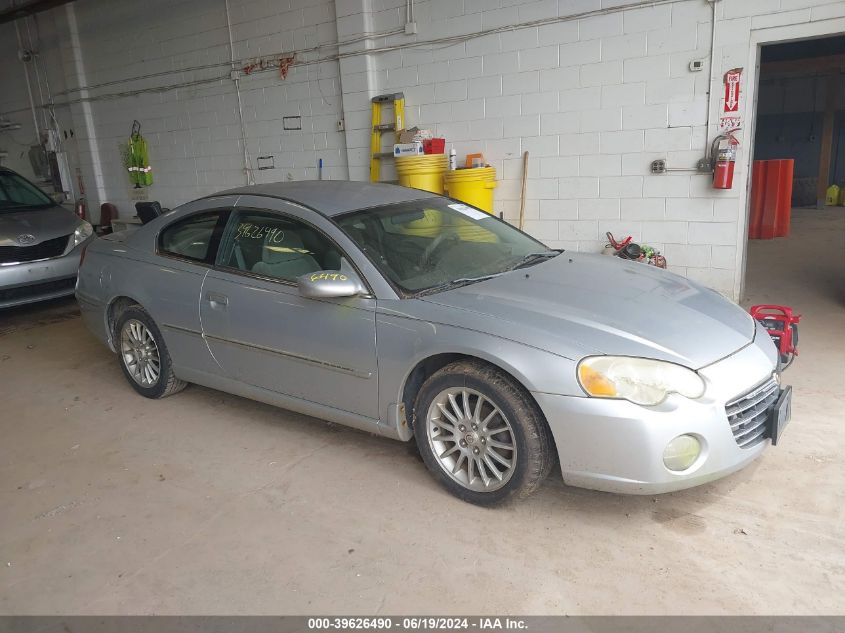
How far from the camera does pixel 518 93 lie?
6.51 metres

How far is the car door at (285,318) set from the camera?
124 inches

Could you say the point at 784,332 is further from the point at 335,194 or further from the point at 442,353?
the point at 335,194

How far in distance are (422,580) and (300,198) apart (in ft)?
6.99

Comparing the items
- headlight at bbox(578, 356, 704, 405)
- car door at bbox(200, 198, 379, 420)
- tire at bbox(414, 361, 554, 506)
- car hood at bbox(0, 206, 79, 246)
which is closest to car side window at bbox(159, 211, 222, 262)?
car door at bbox(200, 198, 379, 420)

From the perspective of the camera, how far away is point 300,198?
3600 millimetres

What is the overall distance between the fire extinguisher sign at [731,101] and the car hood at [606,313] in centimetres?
283

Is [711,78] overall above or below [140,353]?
above

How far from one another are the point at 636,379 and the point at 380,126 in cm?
566

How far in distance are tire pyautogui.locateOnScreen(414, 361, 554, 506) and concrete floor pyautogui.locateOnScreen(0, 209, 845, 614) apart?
13 centimetres

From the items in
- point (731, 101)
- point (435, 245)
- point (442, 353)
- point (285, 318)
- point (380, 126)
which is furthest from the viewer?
point (380, 126)

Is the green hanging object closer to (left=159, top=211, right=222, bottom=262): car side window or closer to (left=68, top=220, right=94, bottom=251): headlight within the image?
(left=68, top=220, right=94, bottom=251): headlight

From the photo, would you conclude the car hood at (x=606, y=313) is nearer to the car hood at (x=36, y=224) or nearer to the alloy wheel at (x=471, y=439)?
the alloy wheel at (x=471, y=439)

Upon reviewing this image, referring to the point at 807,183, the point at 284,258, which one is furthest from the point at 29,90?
the point at 807,183

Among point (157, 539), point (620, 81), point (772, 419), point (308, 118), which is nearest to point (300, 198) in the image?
point (157, 539)
